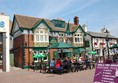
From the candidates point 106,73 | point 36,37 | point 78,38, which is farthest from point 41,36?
point 106,73

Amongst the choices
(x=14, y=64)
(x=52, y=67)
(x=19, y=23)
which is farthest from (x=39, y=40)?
(x=52, y=67)

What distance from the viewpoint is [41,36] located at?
30.5m

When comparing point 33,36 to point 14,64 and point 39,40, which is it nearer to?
point 39,40

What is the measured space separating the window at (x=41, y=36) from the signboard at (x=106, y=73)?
883 inches

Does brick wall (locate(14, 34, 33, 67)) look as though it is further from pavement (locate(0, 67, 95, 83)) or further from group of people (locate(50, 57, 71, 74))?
pavement (locate(0, 67, 95, 83))

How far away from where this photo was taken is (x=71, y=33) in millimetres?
36000

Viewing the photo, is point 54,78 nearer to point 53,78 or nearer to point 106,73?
point 53,78

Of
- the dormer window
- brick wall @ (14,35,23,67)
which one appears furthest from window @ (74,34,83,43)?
brick wall @ (14,35,23,67)

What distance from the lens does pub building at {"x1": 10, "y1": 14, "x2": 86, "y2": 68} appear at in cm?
2866

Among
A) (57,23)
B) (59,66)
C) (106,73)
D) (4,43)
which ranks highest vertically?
(57,23)

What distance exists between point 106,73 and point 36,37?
75.7 ft

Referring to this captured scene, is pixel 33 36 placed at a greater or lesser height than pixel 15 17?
lesser

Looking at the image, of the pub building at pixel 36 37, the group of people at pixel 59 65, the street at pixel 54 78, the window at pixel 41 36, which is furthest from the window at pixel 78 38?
the street at pixel 54 78

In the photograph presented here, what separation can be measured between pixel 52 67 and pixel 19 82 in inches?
215
